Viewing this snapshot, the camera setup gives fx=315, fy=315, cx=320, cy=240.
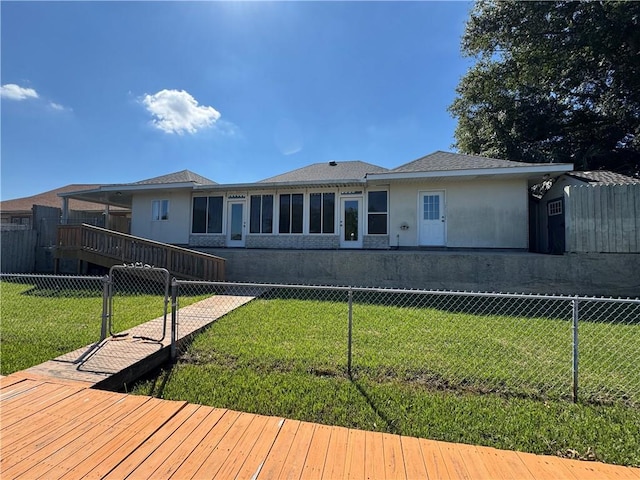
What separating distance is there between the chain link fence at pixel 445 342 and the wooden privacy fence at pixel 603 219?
1.98 meters

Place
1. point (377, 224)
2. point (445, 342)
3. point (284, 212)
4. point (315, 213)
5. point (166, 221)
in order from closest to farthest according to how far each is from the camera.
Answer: point (445, 342), point (377, 224), point (315, 213), point (284, 212), point (166, 221)

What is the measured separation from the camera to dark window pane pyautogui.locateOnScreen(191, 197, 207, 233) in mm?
14209

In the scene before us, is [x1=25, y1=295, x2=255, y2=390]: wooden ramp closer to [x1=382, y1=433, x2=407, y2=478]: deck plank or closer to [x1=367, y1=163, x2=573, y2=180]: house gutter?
[x1=382, y1=433, x2=407, y2=478]: deck plank

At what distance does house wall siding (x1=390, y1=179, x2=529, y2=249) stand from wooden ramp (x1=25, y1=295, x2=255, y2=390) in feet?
29.8

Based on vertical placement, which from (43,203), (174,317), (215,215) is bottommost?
(174,317)

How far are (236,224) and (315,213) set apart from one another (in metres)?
3.63

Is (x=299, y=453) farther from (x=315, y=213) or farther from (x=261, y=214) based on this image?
(x=261, y=214)

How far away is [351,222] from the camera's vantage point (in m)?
12.6

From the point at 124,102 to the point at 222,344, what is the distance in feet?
45.8

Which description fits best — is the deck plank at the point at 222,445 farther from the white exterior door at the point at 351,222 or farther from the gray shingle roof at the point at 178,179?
the gray shingle roof at the point at 178,179

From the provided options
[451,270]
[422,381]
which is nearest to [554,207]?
[451,270]

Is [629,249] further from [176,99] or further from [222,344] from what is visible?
[176,99]

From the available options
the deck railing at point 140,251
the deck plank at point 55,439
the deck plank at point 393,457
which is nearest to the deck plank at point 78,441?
the deck plank at point 55,439

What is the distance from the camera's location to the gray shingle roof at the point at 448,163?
35.3 feet
